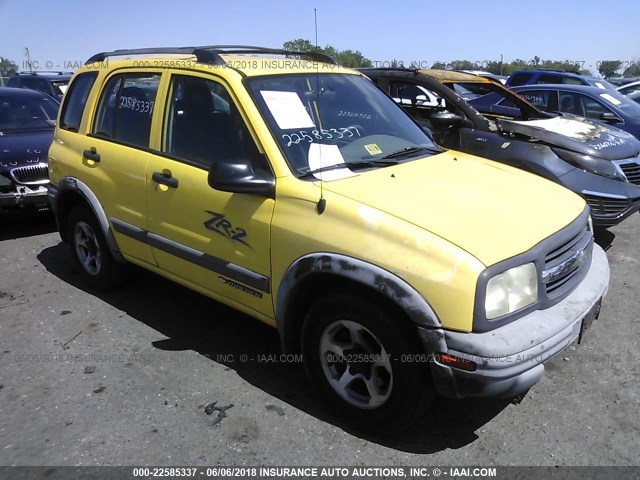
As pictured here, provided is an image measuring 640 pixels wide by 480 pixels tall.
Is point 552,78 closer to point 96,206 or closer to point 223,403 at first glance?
point 96,206

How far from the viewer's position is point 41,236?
20.5 ft

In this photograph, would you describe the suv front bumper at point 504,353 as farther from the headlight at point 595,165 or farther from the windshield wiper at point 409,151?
the headlight at point 595,165

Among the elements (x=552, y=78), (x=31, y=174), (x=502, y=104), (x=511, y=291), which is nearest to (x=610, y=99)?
(x=502, y=104)

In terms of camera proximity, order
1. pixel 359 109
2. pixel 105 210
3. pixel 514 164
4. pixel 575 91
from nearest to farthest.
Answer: pixel 359 109, pixel 105 210, pixel 514 164, pixel 575 91

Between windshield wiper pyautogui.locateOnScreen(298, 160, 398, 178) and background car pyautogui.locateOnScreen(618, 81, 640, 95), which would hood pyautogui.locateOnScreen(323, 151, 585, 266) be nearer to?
windshield wiper pyautogui.locateOnScreen(298, 160, 398, 178)

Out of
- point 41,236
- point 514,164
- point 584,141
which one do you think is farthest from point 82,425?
point 584,141

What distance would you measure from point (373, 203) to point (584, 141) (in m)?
3.98

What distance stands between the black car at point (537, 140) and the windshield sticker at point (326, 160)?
226 centimetres

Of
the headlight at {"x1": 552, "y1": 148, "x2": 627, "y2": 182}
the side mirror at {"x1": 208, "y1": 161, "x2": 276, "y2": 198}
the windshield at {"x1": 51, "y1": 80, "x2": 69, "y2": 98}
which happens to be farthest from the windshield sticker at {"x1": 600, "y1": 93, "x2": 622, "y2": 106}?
the windshield at {"x1": 51, "y1": 80, "x2": 69, "y2": 98}

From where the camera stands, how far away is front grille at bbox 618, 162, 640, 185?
219 inches

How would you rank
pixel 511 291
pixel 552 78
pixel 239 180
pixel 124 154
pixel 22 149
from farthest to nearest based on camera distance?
pixel 552 78 < pixel 22 149 < pixel 124 154 < pixel 239 180 < pixel 511 291

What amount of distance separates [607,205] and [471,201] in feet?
9.74

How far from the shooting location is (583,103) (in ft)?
28.0

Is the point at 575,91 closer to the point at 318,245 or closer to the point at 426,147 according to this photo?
the point at 426,147
